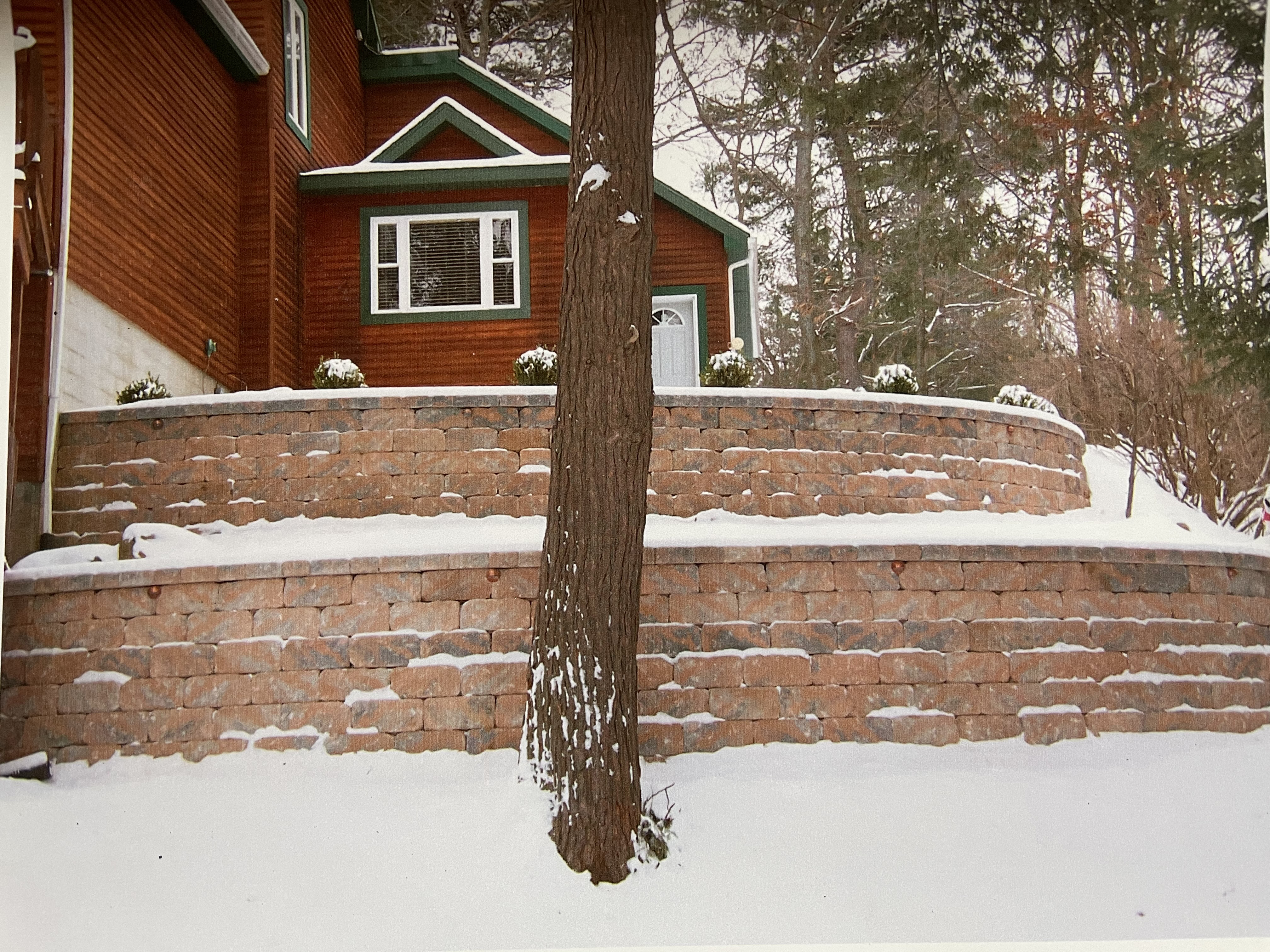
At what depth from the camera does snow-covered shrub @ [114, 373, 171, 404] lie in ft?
24.6

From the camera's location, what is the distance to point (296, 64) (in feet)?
36.3

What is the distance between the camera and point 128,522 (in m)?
6.75

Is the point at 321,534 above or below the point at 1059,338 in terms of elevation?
below

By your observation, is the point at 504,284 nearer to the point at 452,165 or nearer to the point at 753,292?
the point at 452,165

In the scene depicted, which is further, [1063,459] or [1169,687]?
[1063,459]

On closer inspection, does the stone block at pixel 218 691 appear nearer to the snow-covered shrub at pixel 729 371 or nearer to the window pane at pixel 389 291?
the snow-covered shrub at pixel 729 371

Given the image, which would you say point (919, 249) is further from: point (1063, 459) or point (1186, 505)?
point (1186, 505)

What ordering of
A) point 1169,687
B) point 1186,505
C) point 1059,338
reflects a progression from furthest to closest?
point 1059,338, point 1186,505, point 1169,687

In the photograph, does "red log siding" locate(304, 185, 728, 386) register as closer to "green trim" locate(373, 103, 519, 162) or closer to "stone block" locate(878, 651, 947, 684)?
"green trim" locate(373, 103, 519, 162)

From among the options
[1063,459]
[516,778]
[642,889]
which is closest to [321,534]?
[516,778]

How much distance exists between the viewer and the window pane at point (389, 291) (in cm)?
1077

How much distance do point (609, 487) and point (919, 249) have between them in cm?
361

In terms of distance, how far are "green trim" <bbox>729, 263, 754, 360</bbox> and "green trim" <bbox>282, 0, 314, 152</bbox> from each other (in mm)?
4464

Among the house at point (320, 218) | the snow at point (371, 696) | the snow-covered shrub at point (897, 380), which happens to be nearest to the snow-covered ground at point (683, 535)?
the snow at point (371, 696)
